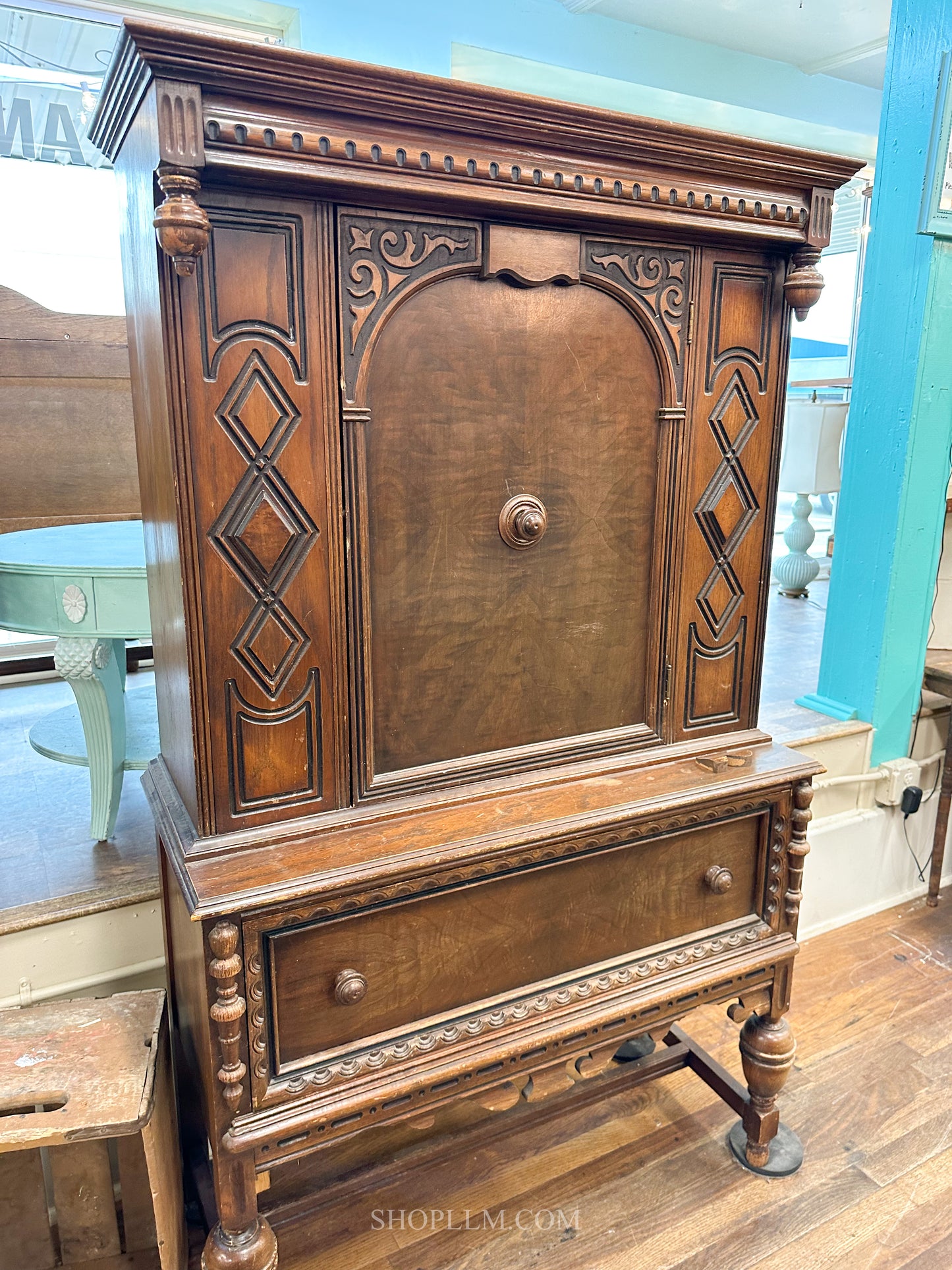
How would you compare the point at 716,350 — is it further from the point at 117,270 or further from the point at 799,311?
the point at 117,270

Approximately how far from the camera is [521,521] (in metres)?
1.34

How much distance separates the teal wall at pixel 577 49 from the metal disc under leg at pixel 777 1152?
3140 mm

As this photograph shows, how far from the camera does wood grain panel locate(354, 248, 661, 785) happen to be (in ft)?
4.14

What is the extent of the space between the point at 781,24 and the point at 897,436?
3.29 m

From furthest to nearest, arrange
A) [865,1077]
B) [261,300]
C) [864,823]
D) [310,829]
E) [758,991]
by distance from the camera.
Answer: [864,823] < [865,1077] < [758,991] < [310,829] < [261,300]

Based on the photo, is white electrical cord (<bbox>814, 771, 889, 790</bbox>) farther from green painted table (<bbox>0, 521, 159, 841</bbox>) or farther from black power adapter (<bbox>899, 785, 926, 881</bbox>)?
green painted table (<bbox>0, 521, 159, 841</bbox>)

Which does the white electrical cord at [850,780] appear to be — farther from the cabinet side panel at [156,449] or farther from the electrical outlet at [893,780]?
the cabinet side panel at [156,449]

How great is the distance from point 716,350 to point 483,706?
69cm

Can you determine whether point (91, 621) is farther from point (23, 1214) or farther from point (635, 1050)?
point (635, 1050)

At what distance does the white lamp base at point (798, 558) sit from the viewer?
4273 mm

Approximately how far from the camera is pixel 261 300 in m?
1.12

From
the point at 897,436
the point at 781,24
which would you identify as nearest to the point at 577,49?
the point at 781,24

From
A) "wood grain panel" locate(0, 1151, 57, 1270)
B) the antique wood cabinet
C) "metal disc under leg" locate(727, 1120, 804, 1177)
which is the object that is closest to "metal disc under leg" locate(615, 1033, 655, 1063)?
"metal disc under leg" locate(727, 1120, 804, 1177)

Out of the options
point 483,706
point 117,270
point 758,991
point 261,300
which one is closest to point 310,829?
point 483,706
